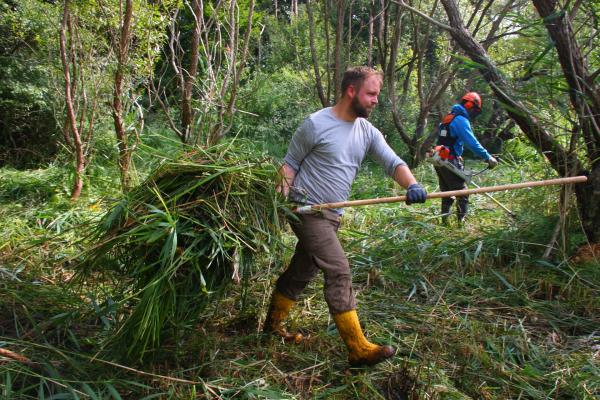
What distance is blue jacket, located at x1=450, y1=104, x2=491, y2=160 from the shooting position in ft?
18.4

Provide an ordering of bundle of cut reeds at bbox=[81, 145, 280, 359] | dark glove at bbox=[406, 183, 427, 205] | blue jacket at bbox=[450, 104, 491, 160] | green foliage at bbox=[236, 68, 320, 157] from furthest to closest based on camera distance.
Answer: green foliage at bbox=[236, 68, 320, 157] < blue jacket at bbox=[450, 104, 491, 160] < dark glove at bbox=[406, 183, 427, 205] < bundle of cut reeds at bbox=[81, 145, 280, 359]

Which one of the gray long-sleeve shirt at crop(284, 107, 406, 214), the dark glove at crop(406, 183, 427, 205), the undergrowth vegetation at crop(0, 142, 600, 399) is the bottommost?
the undergrowth vegetation at crop(0, 142, 600, 399)

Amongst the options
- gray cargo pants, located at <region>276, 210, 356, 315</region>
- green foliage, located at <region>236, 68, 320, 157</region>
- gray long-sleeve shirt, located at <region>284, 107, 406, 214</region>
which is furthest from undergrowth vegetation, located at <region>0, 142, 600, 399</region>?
green foliage, located at <region>236, 68, 320, 157</region>

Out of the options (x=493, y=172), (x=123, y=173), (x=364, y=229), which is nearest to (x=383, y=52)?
(x=493, y=172)

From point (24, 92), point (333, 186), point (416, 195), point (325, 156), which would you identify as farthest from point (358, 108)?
point (24, 92)

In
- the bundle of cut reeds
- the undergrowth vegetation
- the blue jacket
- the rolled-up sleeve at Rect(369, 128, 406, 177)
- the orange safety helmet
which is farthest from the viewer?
the orange safety helmet

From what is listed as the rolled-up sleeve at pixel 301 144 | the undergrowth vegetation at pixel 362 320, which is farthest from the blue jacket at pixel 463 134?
the rolled-up sleeve at pixel 301 144

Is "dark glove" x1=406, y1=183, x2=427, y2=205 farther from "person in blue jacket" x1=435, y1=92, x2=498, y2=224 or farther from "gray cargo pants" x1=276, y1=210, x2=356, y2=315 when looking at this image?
"person in blue jacket" x1=435, y1=92, x2=498, y2=224

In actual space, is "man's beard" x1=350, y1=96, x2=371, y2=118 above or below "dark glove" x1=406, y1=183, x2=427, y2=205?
above

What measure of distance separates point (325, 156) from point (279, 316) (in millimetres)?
984

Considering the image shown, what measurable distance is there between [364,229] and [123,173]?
2.29m

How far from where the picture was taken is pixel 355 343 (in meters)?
2.91

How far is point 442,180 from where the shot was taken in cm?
596

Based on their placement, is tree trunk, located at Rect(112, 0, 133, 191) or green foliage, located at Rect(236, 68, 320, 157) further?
green foliage, located at Rect(236, 68, 320, 157)
